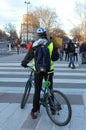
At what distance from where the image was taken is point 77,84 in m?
13.1

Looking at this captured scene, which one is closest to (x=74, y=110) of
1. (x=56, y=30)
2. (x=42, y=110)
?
(x=42, y=110)

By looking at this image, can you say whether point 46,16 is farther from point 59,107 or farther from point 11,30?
point 59,107

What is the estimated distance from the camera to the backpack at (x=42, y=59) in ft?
Result: 24.1

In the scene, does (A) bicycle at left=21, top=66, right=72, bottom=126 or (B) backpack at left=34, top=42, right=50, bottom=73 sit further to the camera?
(B) backpack at left=34, top=42, right=50, bottom=73

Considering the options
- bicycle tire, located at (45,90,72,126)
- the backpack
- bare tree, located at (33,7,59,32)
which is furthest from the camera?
bare tree, located at (33,7,59,32)

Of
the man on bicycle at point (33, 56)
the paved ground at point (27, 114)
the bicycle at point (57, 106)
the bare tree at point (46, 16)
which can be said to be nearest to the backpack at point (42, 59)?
the man on bicycle at point (33, 56)

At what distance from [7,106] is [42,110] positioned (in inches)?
37.9

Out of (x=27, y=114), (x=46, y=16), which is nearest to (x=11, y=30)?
(x=46, y=16)

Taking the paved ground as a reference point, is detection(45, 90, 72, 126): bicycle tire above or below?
above

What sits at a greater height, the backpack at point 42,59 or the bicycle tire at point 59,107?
the backpack at point 42,59

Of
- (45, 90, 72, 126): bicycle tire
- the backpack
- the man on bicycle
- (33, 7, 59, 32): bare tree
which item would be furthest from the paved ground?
(33, 7, 59, 32): bare tree

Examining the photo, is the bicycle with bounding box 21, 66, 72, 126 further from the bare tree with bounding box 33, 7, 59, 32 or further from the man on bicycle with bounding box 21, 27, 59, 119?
the bare tree with bounding box 33, 7, 59, 32

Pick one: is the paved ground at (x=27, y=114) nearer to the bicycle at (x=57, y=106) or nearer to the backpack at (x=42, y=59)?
the bicycle at (x=57, y=106)

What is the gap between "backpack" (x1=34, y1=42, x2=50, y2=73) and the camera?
24.1 feet
